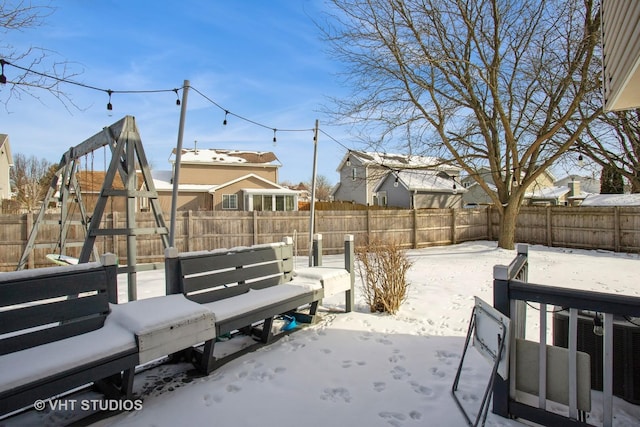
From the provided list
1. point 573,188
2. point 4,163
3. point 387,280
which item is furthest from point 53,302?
point 573,188

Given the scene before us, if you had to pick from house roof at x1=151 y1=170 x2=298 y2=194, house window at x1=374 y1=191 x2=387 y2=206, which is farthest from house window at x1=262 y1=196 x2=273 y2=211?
house window at x1=374 y1=191 x2=387 y2=206

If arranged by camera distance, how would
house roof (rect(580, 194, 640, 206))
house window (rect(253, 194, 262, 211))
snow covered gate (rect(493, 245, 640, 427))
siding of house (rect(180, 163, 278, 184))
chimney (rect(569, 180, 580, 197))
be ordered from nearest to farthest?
snow covered gate (rect(493, 245, 640, 427)) → house roof (rect(580, 194, 640, 206)) → house window (rect(253, 194, 262, 211)) → siding of house (rect(180, 163, 278, 184)) → chimney (rect(569, 180, 580, 197))

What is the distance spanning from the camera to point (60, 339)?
2.33 meters

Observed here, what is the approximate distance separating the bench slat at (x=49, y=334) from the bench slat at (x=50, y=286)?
0.70 ft

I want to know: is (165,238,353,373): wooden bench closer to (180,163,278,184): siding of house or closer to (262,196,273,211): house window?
(262,196,273,211): house window

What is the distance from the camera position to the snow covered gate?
203cm

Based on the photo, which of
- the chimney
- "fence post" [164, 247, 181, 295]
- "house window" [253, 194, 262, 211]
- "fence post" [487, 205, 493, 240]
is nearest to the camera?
"fence post" [164, 247, 181, 295]

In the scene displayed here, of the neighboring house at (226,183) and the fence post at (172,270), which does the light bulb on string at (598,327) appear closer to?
the fence post at (172,270)

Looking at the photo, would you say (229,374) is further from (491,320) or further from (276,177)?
(276,177)

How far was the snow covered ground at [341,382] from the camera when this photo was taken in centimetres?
235

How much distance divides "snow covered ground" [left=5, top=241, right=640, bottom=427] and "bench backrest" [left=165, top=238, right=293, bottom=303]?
681 mm

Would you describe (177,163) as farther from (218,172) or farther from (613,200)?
(613,200)

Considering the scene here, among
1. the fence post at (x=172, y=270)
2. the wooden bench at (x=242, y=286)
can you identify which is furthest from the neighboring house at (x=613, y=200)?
the fence post at (x=172, y=270)

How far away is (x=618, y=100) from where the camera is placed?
3131mm
